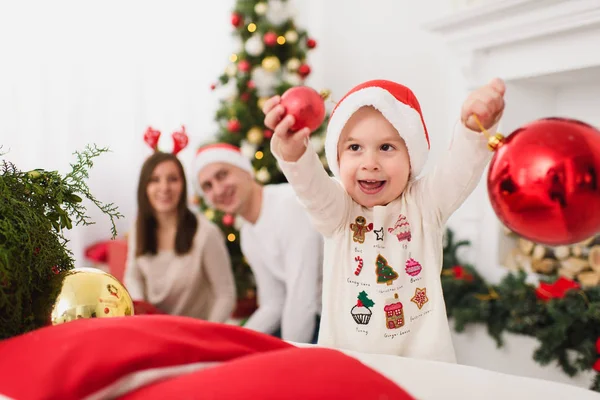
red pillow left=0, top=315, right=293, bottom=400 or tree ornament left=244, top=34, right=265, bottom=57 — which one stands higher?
Answer: tree ornament left=244, top=34, right=265, bottom=57


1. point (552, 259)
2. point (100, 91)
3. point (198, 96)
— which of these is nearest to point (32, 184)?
point (552, 259)

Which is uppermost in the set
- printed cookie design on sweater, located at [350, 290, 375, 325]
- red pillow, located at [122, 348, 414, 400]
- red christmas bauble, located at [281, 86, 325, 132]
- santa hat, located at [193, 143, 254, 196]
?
red christmas bauble, located at [281, 86, 325, 132]

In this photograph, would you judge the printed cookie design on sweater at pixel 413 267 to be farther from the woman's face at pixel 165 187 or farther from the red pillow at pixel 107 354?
the woman's face at pixel 165 187

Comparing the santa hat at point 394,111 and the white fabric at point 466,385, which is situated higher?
the santa hat at point 394,111

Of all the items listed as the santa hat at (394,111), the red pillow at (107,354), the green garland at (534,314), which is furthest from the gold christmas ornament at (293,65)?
the red pillow at (107,354)

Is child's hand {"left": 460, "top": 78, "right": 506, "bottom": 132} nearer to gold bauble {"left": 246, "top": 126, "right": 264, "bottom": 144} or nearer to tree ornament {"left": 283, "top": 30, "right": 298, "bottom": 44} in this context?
gold bauble {"left": 246, "top": 126, "right": 264, "bottom": 144}

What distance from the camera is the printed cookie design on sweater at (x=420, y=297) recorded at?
1.03m

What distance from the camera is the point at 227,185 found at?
226cm

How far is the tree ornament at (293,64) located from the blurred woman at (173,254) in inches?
40.5

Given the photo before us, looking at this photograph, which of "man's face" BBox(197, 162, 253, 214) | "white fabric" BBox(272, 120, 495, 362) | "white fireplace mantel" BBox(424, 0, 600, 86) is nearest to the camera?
"white fabric" BBox(272, 120, 495, 362)

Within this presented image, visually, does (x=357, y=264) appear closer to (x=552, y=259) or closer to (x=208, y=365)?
(x=208, y=365)

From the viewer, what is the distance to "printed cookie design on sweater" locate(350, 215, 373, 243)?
1.08 metres

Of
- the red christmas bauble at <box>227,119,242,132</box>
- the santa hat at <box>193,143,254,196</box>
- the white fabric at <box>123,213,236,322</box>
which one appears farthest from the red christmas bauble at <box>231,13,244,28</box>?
the white fabric at <box>123,213,236,322</box>

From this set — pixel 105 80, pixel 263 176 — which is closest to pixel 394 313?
pixel 263 176
